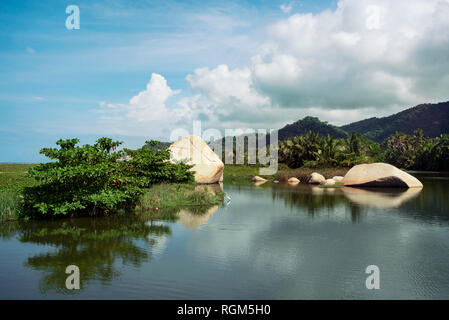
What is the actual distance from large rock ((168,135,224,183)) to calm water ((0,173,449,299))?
1382 cm

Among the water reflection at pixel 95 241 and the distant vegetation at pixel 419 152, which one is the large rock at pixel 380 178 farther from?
the distant vegetation at pixel 419 152

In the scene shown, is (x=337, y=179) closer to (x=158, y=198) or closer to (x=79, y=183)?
(x=158, y=198)

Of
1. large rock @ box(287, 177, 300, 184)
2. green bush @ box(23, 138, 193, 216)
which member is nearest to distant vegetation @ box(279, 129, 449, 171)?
large rock @ box(287, 177, 300, 184)

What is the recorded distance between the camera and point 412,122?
509ft

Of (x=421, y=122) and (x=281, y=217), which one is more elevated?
(x=421, y=122)

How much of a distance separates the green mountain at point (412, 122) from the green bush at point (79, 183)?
147m

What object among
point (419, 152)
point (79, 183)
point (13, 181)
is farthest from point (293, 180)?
point (419, 152)

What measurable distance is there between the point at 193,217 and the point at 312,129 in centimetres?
12194

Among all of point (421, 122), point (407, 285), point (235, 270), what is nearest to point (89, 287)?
point (235, 270)

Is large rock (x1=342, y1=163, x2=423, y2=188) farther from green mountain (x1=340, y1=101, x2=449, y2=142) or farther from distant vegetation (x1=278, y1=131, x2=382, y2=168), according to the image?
green mountain (x1=340, y1=101, x2=449, y2=142)

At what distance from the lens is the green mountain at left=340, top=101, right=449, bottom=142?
146 metres
